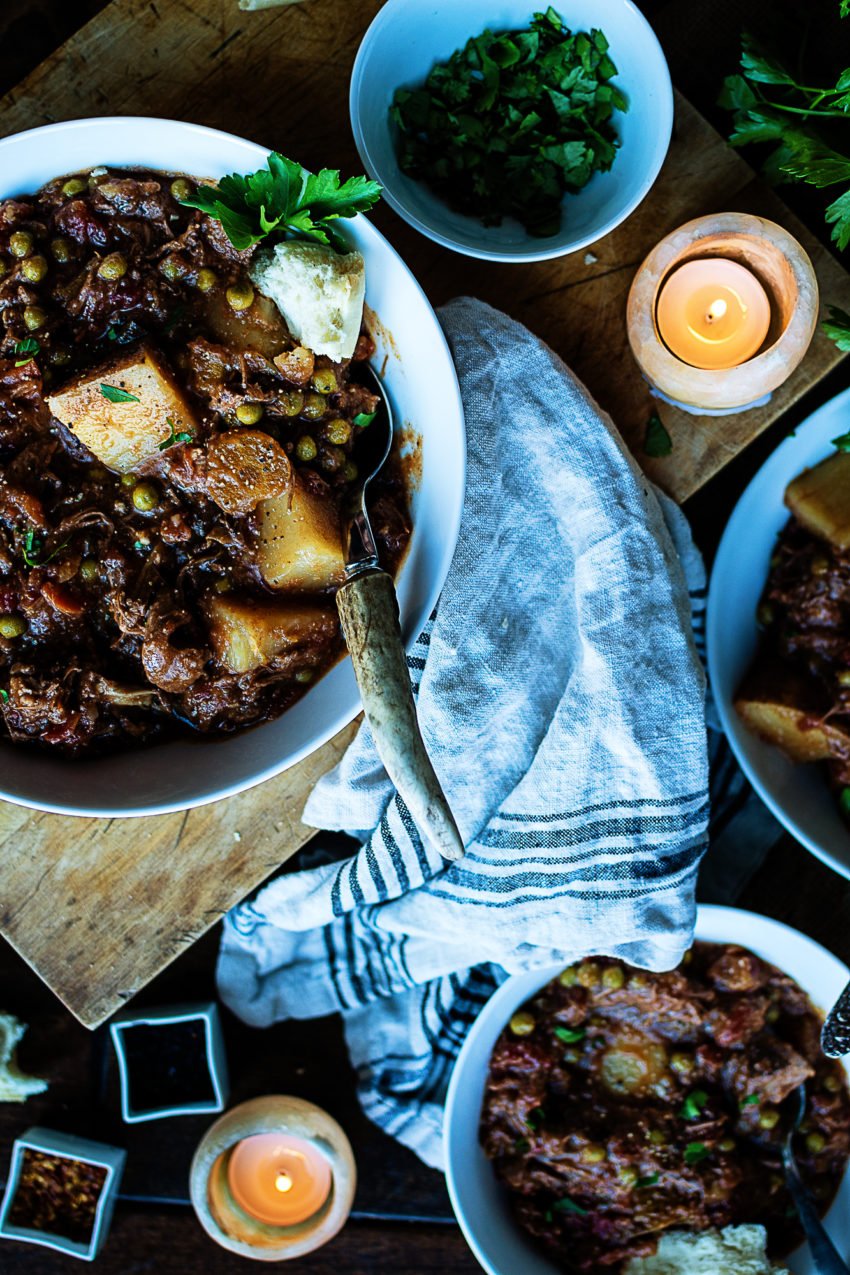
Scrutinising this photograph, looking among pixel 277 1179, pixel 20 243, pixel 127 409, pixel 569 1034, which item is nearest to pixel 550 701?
pixel 569 1034

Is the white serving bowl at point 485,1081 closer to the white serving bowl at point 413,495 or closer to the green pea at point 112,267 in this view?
the white serving bowl at point 413,495

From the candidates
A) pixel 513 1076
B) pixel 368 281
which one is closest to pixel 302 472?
pixel 368 281

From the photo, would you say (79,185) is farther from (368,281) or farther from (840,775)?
(840,775)

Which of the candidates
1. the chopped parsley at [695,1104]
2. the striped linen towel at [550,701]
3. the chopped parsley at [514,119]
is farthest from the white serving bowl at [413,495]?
the chopped parsley at [695,1104]

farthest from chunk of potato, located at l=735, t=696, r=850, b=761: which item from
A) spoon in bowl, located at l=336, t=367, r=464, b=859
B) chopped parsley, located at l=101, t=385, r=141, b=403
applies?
chopped parsley, located at l=101, t=385, r=141, b=403

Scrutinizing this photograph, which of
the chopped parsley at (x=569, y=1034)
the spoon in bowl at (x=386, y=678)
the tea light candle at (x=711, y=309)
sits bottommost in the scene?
the chopped parsley at (x=569, y=1034)
